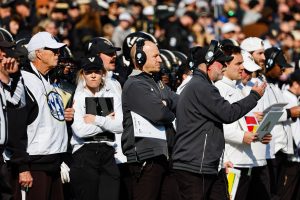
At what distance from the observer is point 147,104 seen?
10648mm

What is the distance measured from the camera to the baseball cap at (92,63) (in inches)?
438

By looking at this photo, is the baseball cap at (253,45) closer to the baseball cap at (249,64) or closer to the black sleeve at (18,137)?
the baseball cap at (249,64)

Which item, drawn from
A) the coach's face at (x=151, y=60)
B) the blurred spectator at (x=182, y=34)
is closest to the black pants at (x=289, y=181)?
the coach's face at (x=151, y=60)

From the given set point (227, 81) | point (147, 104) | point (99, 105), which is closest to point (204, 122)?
point (147, 104)

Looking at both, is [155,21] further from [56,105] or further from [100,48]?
[56,105]

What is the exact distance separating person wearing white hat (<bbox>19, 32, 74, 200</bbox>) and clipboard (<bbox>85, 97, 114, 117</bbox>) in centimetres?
24

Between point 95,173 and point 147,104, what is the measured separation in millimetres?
1029

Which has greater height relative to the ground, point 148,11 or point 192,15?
point 148,11

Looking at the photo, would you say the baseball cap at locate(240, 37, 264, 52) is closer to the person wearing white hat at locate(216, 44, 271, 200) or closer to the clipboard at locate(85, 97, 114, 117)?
the person wearing white hat at locate(216, 44, 271, 200)

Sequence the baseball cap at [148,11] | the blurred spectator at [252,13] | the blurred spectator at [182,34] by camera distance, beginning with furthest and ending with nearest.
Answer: the blurred spectator at [252,13] < the baseball cap at [148,11] < the blurred spectator at [182,34]

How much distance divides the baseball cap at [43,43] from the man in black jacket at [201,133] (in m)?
1.70

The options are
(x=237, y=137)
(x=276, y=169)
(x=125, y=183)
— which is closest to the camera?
(x=237, y=137)

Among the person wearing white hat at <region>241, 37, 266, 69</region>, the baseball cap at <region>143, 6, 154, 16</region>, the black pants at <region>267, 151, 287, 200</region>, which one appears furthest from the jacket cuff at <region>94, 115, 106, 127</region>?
the baseball cap at <region>143, 6, 154, 16</region>

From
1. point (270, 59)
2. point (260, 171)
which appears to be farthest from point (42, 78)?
point (270, 59)
